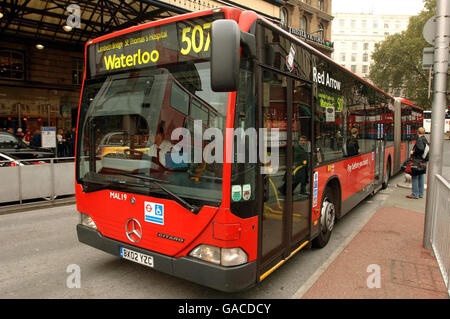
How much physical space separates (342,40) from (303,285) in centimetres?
9416

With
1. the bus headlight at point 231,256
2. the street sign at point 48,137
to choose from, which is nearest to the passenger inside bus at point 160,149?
the bus headlight at point 231,256

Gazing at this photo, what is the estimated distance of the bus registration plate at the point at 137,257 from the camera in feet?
11.3

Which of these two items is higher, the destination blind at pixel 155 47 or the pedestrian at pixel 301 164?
the destination blind at pixel 155 47

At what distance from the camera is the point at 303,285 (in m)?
3.98

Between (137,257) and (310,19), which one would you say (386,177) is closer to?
(137,257)

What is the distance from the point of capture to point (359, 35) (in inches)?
3455

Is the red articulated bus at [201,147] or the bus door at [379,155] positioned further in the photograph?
the bus door at [379,155]

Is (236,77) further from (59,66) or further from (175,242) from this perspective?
(59,66)

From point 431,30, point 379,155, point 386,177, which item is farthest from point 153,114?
point 386,177

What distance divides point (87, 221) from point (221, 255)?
79.2 inches

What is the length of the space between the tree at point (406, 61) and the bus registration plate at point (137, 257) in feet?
151

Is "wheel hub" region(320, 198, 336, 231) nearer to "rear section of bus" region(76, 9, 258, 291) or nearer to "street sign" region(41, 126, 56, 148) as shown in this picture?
"rear section of bus" region(76, 9, 258, 291)

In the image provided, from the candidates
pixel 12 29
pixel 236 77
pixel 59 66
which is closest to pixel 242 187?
pixel 236 77

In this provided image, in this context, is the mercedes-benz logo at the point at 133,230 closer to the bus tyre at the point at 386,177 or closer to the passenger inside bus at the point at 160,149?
the passenger inside bus at the point at 160,149
